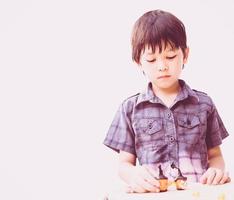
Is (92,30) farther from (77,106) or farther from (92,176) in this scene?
(92,176)

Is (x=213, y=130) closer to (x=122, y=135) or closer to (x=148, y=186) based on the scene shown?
(x=122, y=135)

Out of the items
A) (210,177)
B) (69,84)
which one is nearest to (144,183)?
(210,177)

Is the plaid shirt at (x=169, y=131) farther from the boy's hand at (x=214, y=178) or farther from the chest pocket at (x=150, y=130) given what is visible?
the boy's hand at (x=214, y=178)

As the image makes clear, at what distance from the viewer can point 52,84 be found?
1.75 m

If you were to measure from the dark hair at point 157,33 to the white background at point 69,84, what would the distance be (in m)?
0.58

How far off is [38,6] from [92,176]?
611mm

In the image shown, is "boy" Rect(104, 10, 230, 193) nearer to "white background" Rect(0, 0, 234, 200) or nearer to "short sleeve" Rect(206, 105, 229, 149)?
"short sleeve" Rect(206, 105, 229, 149)

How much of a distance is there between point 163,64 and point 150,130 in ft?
0.53

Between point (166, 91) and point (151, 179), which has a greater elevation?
point (166, 91)

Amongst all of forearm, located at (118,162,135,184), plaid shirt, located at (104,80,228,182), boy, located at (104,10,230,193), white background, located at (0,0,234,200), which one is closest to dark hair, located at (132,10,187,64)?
boy, located at (104,10,230,193)

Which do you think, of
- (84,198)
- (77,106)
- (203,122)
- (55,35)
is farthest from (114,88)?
(203,122)

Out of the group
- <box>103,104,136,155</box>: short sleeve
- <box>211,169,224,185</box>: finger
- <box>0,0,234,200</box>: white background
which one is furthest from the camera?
<box>0,0,234,200</box>: white background

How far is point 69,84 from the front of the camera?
1759mm

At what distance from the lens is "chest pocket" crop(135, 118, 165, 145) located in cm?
117
